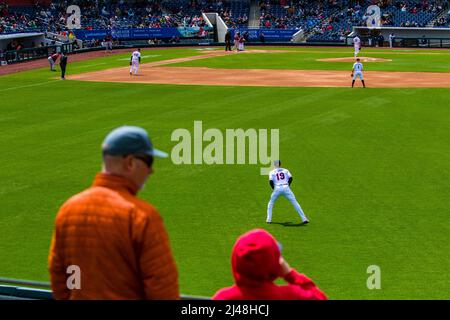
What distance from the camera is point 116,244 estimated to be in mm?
4328

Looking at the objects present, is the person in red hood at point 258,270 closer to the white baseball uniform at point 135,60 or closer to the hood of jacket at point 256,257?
the hood of jacket at point 256,257

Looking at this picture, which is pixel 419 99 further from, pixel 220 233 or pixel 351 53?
pixel 351 53

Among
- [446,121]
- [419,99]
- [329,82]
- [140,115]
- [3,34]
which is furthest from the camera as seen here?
[3,34]

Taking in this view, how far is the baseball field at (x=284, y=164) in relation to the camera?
14.0 m

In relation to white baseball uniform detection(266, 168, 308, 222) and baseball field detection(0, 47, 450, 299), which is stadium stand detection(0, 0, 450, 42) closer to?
baseball field detection(0, 47, 450, 299)

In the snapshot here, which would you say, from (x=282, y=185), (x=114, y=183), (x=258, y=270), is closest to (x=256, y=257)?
(x=258, y=270)

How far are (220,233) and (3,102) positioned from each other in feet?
79.0

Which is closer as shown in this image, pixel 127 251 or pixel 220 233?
pixel 127 251

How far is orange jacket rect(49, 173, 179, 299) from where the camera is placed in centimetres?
428

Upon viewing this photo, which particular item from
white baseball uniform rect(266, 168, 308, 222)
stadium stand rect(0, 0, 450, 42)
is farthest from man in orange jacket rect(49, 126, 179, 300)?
stadium stand rect(0, 0, 450, 42)

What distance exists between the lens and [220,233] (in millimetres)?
15766
